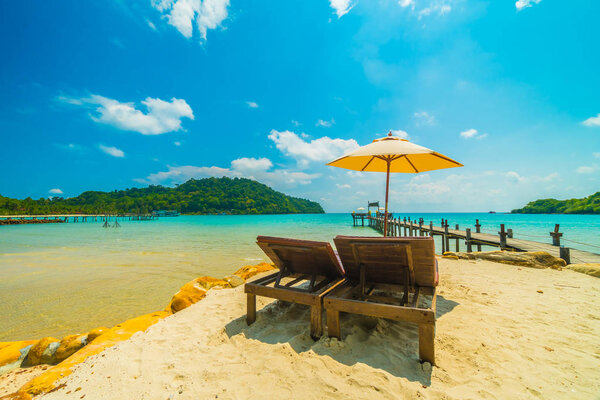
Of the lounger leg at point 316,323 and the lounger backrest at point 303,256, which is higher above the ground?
the lounger backrest at point 303,256

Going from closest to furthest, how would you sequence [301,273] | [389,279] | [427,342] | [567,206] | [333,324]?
1. [427,342]
2. [333,324]
3. [389,279]
4. [301,273]
5. [567,206]

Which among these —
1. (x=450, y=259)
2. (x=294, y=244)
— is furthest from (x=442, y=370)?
(x=450, y=259)

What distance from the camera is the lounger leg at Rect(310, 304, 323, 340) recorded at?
110 inches

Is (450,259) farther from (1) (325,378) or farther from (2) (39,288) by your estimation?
(2) (39,288)

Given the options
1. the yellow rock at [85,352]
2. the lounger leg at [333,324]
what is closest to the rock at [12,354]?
the yellow rock at [85,352]

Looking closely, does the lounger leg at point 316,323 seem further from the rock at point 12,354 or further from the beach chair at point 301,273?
the rock at point 12,354

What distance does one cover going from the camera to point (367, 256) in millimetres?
3006

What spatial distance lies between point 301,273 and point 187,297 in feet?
8.32

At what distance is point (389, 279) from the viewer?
10.8 ft

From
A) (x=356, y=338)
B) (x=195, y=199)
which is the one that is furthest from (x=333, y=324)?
(x=195, y=199)

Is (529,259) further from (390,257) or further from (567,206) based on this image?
(567,206)

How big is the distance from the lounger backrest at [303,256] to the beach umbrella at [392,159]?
194 centimetres

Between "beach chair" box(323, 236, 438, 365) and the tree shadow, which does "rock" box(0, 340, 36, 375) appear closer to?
the tree shadow

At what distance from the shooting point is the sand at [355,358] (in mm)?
2053
